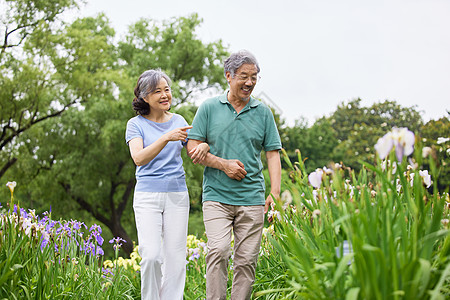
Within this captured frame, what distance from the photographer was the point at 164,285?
3.44 m

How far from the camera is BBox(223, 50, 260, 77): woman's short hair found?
331cm

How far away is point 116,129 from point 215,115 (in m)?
13.3

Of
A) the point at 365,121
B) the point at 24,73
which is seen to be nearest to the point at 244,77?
the point at 24,73

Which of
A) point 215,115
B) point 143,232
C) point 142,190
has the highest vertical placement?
point 215,115

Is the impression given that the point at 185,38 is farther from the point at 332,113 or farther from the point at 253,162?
the point at 332,113

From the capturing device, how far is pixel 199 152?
10.7ft

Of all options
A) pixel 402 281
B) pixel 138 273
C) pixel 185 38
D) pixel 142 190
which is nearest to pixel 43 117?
pixel 185 38

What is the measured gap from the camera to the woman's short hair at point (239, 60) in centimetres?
331

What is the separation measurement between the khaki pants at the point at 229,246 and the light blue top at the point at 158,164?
30cm

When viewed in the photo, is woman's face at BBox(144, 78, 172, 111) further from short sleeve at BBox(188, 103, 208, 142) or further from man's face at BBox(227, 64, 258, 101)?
man's face at BBox(227, 64, 258, 101)

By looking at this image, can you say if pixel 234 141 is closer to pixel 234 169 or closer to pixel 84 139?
pixel 234 169

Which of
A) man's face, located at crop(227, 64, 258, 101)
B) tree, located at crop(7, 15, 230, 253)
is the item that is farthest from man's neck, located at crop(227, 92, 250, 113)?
tree, located at crop(7, 15, 230, 253)

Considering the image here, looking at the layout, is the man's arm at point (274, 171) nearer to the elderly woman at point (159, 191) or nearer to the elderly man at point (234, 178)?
Answer: the elderly man at point (234, 178)

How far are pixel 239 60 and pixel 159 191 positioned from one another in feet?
3.53
